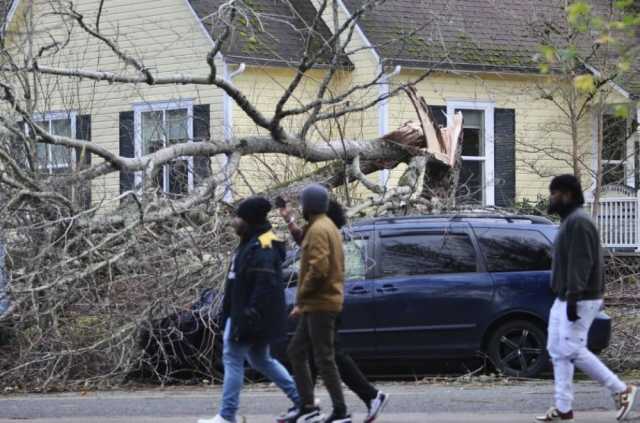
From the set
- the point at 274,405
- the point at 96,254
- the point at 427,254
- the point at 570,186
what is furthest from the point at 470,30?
the point at 570,186

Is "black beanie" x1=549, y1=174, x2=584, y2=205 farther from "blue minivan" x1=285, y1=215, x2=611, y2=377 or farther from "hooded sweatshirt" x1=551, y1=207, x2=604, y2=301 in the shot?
"blue minivan" x1=285, y1=215, x2=611, y2=377

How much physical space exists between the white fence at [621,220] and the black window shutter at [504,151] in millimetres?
1695

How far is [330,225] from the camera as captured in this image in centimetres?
864

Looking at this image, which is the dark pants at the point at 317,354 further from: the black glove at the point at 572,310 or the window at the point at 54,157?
the window at the point at 54,157

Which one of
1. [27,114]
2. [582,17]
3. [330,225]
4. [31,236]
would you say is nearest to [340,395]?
[330,225]

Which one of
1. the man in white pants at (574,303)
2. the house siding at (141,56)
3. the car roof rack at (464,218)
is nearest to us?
the man in white pants at (574,303)

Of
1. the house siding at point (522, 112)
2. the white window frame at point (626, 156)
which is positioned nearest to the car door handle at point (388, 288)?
the house siding at point (522, 112)

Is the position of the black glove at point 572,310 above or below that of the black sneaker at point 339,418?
above

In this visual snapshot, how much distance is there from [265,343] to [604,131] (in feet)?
53.3

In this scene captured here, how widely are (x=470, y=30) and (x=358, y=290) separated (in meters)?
12.6

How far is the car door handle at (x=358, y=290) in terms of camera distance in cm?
1254

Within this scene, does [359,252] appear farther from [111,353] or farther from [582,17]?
[582,17]

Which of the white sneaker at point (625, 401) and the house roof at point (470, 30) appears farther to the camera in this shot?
the house roof at point (470, 30)

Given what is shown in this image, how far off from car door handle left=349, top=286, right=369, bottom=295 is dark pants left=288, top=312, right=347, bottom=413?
3.76m
